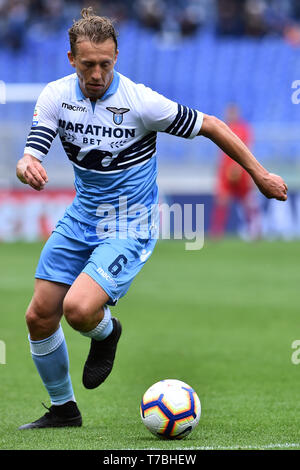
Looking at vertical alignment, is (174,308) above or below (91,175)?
below

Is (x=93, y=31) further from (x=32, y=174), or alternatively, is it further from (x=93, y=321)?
(x=93, y=321)

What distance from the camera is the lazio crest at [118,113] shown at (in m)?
5.31

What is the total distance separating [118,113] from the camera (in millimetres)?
5316

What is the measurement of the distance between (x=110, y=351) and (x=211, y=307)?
5420mm

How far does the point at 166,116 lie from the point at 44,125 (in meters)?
0.73

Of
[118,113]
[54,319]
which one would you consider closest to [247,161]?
[118,113]

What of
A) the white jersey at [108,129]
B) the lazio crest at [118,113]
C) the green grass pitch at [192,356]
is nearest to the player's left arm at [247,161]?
the white jersey at [108,129]

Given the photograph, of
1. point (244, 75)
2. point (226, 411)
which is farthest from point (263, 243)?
point (226, 411)

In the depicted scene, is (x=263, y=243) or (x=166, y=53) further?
(x=166, y=53)

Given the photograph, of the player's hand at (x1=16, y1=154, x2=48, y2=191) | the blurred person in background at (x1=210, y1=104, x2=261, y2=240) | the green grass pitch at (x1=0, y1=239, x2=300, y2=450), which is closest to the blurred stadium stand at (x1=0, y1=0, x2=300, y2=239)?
the blurred person in background at (x1=210, y1=104, x2=261, y2=240)

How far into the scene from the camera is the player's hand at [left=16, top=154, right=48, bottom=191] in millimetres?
4930

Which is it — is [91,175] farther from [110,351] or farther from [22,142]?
[22,142]

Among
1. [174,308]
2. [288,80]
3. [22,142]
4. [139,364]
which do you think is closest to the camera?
[139,364]

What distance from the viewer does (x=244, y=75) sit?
22.2 metres
